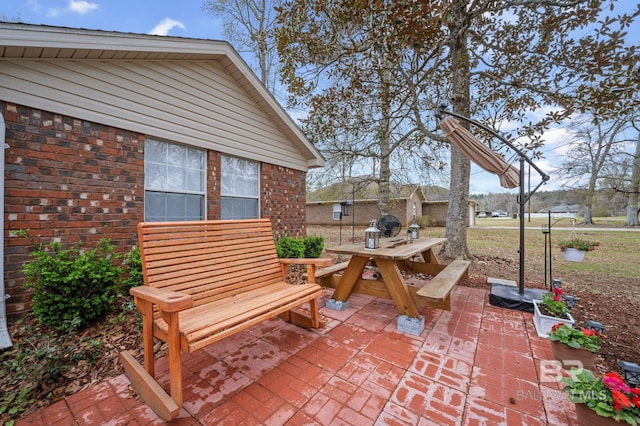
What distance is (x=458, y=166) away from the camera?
5953mm

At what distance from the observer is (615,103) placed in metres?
4.28

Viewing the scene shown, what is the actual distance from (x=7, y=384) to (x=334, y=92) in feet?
22.9

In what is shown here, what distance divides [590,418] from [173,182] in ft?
17.0

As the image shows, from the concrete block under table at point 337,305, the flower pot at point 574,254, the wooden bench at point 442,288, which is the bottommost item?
the concrete block under table at point 337,305

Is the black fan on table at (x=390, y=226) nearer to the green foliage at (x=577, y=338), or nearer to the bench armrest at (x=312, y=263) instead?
the bench armrest at (x=312, y=263)

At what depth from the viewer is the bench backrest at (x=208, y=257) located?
204 cm

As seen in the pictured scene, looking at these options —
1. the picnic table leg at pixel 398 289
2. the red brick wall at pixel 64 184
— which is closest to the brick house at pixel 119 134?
the red brick wall at pixel 64 184

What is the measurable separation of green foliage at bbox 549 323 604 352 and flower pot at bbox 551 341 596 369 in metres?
0.04

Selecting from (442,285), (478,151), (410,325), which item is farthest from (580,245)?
(410,325)

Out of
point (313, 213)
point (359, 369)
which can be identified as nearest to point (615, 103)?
point (359, 369)

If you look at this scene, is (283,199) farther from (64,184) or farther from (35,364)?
(35,364)

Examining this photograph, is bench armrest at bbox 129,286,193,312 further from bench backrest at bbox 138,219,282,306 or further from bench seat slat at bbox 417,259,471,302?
bench seat slat at bbox 417,259,471,302

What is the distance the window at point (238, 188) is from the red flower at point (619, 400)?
203 inches

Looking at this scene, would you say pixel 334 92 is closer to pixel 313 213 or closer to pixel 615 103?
pixel 615 103
